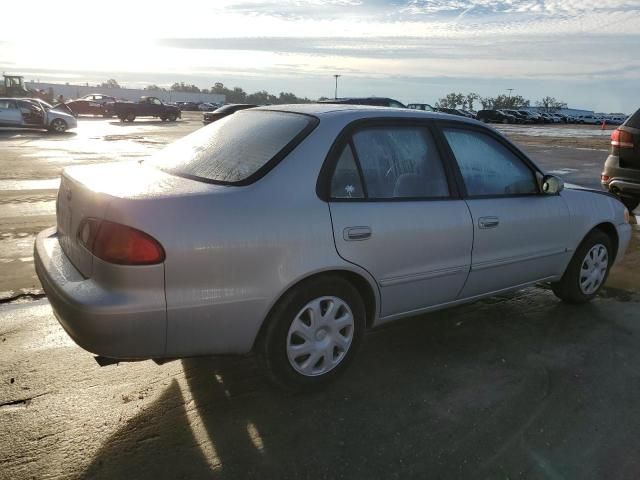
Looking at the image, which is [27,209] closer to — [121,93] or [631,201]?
[631,201]

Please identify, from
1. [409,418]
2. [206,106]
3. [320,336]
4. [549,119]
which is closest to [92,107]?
[206,106]

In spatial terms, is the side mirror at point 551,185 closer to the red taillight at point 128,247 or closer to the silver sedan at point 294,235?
the silver sedan at point 294,235

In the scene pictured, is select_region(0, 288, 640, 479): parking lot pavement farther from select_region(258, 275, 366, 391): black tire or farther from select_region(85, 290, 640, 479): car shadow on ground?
select_region(258, 275, 366, 391): black tire

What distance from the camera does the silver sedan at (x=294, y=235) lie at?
2553mm

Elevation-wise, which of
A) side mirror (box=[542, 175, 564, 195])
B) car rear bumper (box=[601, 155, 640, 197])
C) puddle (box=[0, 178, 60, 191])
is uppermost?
side mirror (box=[542, 175, 564, 195])

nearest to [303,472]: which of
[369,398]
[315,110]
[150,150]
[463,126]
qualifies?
[369,398]

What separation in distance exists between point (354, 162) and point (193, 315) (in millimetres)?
1287

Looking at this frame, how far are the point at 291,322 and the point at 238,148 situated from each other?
107cm

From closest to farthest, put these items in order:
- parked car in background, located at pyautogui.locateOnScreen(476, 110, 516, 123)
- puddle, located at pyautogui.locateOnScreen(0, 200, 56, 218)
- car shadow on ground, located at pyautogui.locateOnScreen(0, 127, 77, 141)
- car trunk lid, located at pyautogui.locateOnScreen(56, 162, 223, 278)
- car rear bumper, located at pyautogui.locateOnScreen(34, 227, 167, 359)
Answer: car rear bumper, located at pyautogui.locateOnScreen(34, 227, 167, 359), car trunk lid, located at pyautogui.locateOnScreen(56, 162, 223, 278), puddle, located at pyautogui.locateOnScreen(0, 200, 56, 218), car shadow on ground, located at pyautogui.locateOnScreen(0, 127, 77, 141), parked car in background, located at pyautogui.locateOnScreen(476, 110, 516, 123)

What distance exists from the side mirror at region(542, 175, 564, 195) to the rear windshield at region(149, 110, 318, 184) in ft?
6.32

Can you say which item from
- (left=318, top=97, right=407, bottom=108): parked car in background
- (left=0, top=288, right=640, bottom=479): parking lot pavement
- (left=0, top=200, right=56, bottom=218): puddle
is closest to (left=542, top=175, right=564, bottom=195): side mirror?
(left=0, top=288, right=640, bottom=479): parking lot pavement

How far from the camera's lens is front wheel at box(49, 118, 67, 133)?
22062mm

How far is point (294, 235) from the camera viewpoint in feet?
9.27

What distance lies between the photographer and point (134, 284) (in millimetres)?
2494
